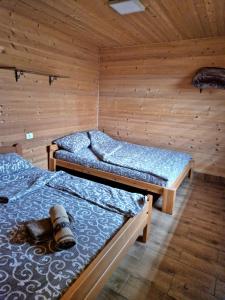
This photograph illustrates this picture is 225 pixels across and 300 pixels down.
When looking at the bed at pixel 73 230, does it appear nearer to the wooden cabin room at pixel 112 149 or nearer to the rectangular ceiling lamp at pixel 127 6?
the wooden cabin room at pixel 112 149

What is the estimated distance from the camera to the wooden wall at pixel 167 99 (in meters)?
3.57

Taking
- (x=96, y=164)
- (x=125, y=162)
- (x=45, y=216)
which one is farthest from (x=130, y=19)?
(x=45, y=216)

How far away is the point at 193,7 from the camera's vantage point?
236 cm

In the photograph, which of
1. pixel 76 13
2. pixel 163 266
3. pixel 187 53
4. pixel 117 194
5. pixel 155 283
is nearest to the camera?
pixel 155 283

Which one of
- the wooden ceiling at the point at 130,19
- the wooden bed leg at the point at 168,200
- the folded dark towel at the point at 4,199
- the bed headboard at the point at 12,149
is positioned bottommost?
the wooden bed leg at the point at 168,200

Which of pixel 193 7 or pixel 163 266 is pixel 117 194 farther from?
pixel 193 7

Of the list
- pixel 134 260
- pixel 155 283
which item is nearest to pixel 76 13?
pixel 134 260

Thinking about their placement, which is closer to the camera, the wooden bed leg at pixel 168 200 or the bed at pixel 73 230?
the bed at pixel 73 230

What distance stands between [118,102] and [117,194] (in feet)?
8.75

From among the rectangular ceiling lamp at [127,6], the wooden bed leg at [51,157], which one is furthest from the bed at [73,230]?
the rectangular ceiling lamp at [127,6]

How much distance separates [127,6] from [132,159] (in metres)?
1.95

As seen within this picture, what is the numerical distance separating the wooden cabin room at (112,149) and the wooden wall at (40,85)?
0.06 feet

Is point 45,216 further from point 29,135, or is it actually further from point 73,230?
point 29,135

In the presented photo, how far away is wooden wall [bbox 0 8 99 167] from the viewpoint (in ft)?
8.94
